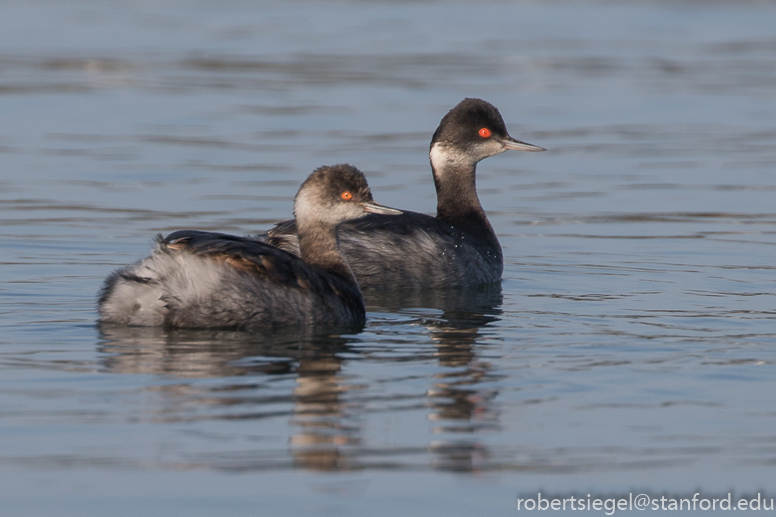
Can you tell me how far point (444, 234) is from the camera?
39.4ft

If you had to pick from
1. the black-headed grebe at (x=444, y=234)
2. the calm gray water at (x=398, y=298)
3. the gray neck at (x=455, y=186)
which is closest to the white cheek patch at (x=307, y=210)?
the calm gray water at (x=398, y=298)

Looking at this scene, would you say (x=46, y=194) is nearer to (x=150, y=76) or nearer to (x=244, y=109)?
(x=244, y=109)

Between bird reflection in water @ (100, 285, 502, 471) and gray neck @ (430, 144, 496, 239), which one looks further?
Result: gray neck @ (430, 144, 496, 239)

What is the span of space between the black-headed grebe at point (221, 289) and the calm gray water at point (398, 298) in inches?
6.7

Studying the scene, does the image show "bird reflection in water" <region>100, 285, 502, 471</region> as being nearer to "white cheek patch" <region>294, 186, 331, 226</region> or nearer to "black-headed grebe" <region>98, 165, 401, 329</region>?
"black-headed grebe" <region>98, 165, 401, 329</region>

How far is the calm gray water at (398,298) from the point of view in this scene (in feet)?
20.4

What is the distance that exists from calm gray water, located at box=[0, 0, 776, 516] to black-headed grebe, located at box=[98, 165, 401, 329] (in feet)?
0.56

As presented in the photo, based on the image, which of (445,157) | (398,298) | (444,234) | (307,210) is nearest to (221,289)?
(307,210)

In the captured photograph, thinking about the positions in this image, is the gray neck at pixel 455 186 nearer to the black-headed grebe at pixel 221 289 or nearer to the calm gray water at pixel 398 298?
the calm gray water at pixel 398 298

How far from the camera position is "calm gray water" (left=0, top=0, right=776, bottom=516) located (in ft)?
20.4

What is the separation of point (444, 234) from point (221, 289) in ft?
12.3

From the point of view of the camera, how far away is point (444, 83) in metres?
24.7

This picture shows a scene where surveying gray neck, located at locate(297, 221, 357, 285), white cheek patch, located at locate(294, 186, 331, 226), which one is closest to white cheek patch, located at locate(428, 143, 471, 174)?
gray neck, located at locate(297, 221, 357, 285)

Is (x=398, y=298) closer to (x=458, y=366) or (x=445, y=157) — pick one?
(x=445, y=157)
